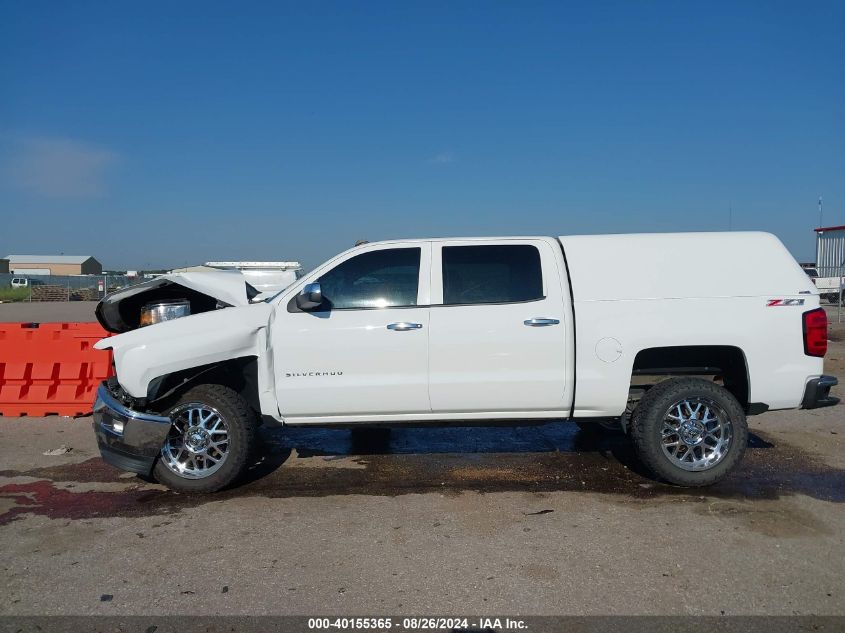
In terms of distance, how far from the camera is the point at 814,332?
15.7 feet

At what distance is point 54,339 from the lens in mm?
7887

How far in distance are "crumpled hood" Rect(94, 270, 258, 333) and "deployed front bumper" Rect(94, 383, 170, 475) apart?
46.1 inches

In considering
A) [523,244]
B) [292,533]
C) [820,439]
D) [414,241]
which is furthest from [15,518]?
[820,439]

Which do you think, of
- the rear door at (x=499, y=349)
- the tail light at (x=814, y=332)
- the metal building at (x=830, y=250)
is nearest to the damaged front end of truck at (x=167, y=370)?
the rear door at (x=499, y=349)

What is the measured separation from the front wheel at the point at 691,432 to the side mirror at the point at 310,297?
275cm

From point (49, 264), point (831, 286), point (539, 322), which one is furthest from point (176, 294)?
point (49, 264)

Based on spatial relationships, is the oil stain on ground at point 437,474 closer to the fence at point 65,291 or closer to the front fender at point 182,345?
the front fender at point 182,345

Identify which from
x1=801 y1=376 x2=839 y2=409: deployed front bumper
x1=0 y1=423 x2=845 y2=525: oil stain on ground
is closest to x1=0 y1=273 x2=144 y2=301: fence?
x1=0 y1=423 x2=845 y2=525: oil stain on ground

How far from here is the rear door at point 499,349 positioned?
4840 mm

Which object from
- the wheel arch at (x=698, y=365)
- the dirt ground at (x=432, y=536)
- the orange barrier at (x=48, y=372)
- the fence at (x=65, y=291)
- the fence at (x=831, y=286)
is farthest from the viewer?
the fence at (x=65, y=291)

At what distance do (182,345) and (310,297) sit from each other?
42.9 inches

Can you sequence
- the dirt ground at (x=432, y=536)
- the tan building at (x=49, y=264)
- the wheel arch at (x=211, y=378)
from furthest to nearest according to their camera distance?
the tan building at (x=49, y=264), the wheel arch at (x=211, y=378), the dirt ground at (x=432, y=536)

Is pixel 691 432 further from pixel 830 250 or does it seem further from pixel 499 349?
pixel 830 250

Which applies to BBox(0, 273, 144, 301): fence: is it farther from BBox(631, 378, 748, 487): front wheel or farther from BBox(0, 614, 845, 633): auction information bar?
BBox(631, 378, 748, 487): front wheel
